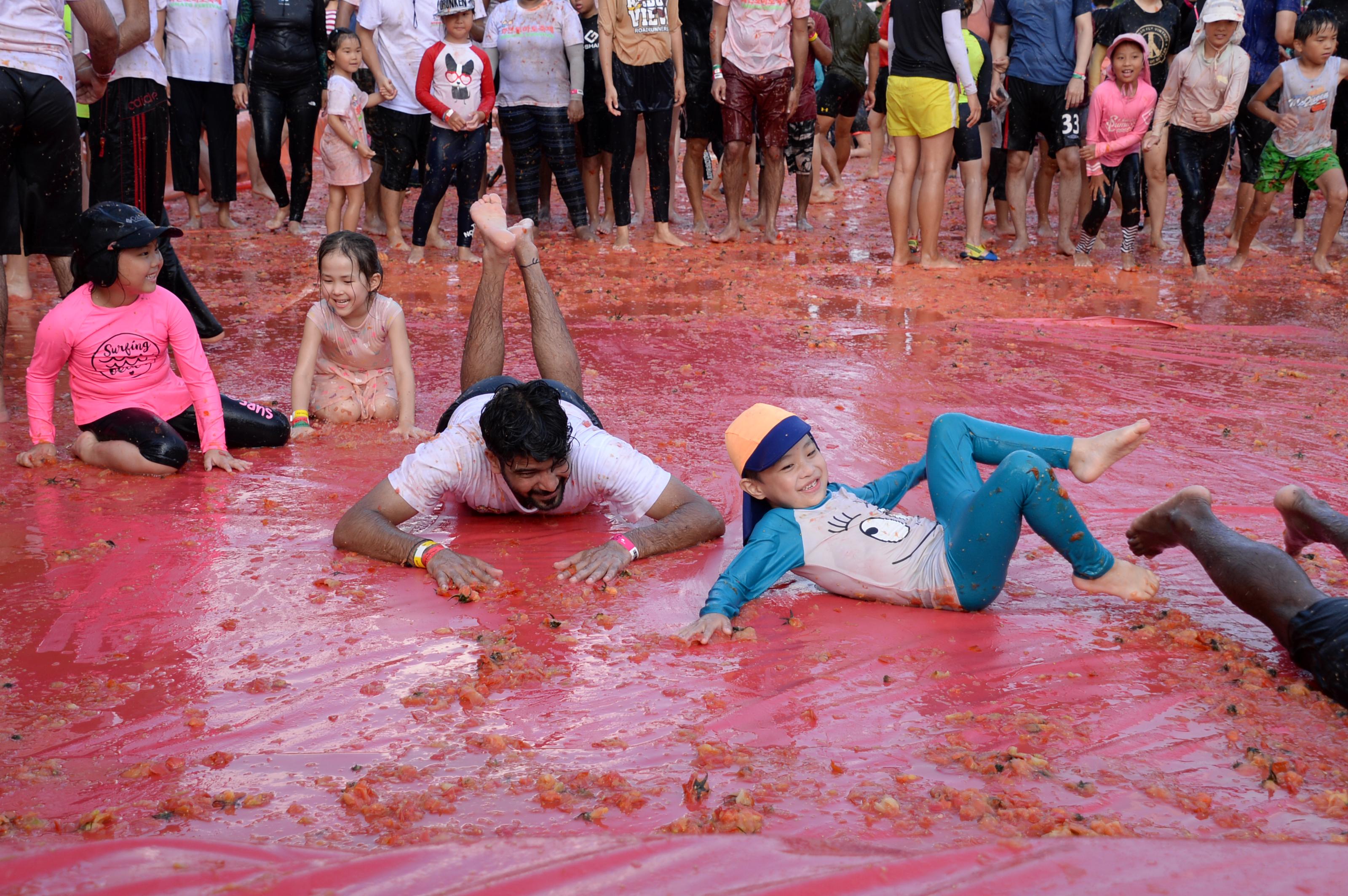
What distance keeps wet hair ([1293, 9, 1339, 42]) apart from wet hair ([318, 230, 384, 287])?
24.2 ft

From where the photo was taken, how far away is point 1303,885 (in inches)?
92.7

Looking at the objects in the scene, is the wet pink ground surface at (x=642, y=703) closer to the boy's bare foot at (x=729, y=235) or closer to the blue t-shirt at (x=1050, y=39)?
the blue t-shirt at (x=1050, y=39)

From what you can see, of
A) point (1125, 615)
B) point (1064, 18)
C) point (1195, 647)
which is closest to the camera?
point (1195, 647)

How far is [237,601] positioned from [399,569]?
1.73ft

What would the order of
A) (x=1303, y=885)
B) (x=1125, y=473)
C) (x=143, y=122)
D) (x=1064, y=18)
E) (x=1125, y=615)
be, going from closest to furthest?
(x=1303, y=885), (x=1125, y=615), (x=1125, y=473), (x=143, y=122), (x=1064, y=18)

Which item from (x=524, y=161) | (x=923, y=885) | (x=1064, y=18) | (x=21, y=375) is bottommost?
(x=923, y=885)

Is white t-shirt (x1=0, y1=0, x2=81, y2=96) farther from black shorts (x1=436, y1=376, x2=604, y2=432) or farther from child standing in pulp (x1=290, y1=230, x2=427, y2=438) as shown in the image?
black shorts (x1=436, y1=376, x2=604, y2=432)

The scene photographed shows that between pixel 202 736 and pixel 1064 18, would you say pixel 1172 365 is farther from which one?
pixel 202 736

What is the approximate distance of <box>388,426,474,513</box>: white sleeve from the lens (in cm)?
426

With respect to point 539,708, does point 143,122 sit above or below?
above

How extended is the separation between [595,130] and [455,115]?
1.66 meters

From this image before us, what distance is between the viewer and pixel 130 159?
22.7ft

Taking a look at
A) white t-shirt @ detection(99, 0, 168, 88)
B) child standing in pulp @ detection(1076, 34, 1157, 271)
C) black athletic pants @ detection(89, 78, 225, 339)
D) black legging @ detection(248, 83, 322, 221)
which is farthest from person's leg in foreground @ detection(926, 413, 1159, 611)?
black legging @ detection(248, 83, 322, 221)

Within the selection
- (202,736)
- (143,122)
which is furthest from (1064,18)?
(202,736)
